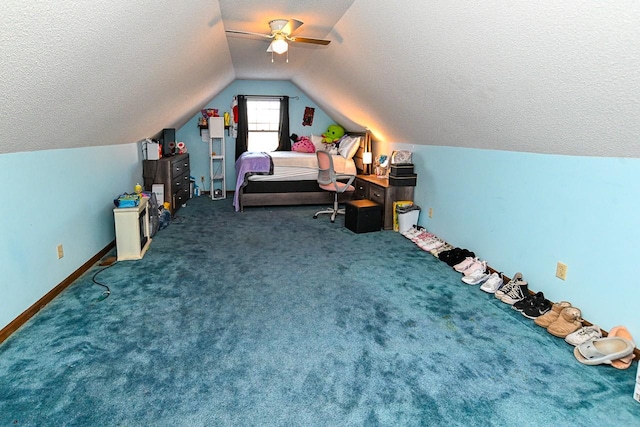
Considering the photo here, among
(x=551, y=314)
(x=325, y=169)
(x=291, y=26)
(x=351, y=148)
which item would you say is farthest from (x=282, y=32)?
(x=551, y=314)

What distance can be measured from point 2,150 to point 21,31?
3.44 feet

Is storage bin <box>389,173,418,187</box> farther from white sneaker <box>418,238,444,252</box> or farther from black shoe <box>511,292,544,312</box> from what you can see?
black shoe <box>511,292,544,312</box>

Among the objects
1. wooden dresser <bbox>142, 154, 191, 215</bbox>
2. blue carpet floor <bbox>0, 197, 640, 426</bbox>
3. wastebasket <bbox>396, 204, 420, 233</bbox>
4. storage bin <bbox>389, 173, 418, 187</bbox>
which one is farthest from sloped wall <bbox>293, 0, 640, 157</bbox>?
wooden dresser <bbox>142, 154, 191, 215</bbox>

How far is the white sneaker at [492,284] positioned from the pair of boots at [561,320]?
0.48 metres

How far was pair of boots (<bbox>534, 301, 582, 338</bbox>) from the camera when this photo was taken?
7.91ft

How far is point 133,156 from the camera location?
16.0 feet

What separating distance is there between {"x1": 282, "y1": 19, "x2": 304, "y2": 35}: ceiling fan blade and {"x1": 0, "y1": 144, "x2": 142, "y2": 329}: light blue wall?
216cm

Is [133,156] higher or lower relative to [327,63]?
lower

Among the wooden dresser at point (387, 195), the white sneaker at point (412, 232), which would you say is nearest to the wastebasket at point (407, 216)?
the white sneaker at point (412, 232)

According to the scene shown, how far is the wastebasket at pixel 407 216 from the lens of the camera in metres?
4.73

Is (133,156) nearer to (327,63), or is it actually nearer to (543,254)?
(327,63)

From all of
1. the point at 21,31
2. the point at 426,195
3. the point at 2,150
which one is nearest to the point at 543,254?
the point at 426,195

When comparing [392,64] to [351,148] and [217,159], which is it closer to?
[351,148]

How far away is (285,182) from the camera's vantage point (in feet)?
19.7
